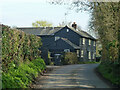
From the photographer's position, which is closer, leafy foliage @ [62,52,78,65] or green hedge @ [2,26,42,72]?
green hedge @ [2,26,42,72]

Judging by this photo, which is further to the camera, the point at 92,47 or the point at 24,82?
the point at 92,47

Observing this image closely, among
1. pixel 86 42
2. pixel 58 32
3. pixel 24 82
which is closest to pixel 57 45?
pixel 58 32

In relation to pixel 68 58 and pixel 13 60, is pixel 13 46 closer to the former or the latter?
pixel 13 60

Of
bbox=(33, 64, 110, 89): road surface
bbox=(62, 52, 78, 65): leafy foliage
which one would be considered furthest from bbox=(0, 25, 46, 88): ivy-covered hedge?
bbox=(62, 52, 78, 65): leafy foliage

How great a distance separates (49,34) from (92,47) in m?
12.0

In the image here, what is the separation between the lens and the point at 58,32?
50.8m

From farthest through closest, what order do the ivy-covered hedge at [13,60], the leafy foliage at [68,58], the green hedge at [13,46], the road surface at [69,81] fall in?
the leafy foliage at [68,58] → the road surface at [69,81] → the green hedge at [13,46] → the ivy-covered hedge at [13,60]

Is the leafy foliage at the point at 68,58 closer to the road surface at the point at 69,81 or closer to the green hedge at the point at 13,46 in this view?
the green hedge at the point at 13,46

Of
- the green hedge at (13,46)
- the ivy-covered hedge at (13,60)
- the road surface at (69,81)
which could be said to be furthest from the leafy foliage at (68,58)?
the ivy-covered hedge at (13,60)

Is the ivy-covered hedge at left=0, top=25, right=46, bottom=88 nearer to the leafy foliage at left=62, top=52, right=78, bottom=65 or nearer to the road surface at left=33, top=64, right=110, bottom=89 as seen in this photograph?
the road surface at left=33, top=64, right=110, bottom=89

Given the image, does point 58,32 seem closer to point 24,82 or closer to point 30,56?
point 30,56

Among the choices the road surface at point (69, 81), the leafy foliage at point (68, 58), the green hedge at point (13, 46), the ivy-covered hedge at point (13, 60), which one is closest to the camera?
the ivy-covered hedge at point (13, 60)

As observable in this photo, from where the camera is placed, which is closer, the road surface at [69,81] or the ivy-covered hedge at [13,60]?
the ivy-covered hedge at [13,60]

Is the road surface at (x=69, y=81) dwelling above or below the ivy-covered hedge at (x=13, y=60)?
below
